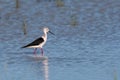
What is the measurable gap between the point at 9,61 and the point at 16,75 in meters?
1.44

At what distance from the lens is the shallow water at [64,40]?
36.9ft

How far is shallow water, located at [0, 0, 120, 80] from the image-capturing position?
1125 centimetres

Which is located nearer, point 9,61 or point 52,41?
point 9,61

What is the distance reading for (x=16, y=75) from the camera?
11.0 meters

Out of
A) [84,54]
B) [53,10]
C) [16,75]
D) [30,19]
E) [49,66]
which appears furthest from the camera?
[53,10]

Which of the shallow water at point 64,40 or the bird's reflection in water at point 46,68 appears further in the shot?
the shallow water at point 64,40

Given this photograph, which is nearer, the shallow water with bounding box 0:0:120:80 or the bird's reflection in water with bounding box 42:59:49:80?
the bird's reflection in water with bounding box 42:59:49:80

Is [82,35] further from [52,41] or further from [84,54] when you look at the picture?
[84,54]

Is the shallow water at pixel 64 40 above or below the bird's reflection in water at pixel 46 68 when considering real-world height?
above

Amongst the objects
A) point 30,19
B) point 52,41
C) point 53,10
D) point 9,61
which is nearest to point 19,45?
point 52,41

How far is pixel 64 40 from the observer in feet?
47.8

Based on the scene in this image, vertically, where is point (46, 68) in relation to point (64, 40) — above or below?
below

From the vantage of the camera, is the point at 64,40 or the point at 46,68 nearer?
the point at 46,68

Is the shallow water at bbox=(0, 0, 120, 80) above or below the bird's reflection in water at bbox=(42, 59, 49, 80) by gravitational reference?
above
